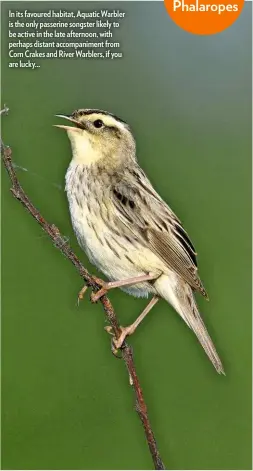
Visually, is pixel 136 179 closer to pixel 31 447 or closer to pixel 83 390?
pixel 83 390

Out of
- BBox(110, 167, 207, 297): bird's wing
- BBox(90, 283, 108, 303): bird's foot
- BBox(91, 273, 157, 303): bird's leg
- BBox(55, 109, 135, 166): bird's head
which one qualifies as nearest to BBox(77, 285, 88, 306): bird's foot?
BBox(91, 273, 157, 303): bird's leg

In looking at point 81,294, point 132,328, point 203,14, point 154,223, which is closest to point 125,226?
point 154,223

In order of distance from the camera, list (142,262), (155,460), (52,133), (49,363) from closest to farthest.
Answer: (155,460) → (142,262) → (52,133) → (49,363)

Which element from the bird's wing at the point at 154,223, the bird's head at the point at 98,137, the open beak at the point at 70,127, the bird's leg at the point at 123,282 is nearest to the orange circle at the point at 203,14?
the bird's head at the point at 98,137

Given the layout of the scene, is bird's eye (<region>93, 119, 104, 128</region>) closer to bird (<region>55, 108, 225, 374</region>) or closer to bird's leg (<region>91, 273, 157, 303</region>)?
bird (<region>55, 108, 225, 374</region>)

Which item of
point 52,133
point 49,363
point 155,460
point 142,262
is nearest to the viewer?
point 155,460

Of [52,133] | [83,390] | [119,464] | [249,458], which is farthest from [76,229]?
[249,458]

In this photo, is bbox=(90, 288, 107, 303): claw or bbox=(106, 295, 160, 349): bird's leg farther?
bbox=(106, 295, 160, 349): bird's leg

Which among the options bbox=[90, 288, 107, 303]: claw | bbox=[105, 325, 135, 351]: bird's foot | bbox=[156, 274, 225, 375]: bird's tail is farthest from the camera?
bbox=[156, 274, 225, 375]: bird's tail
